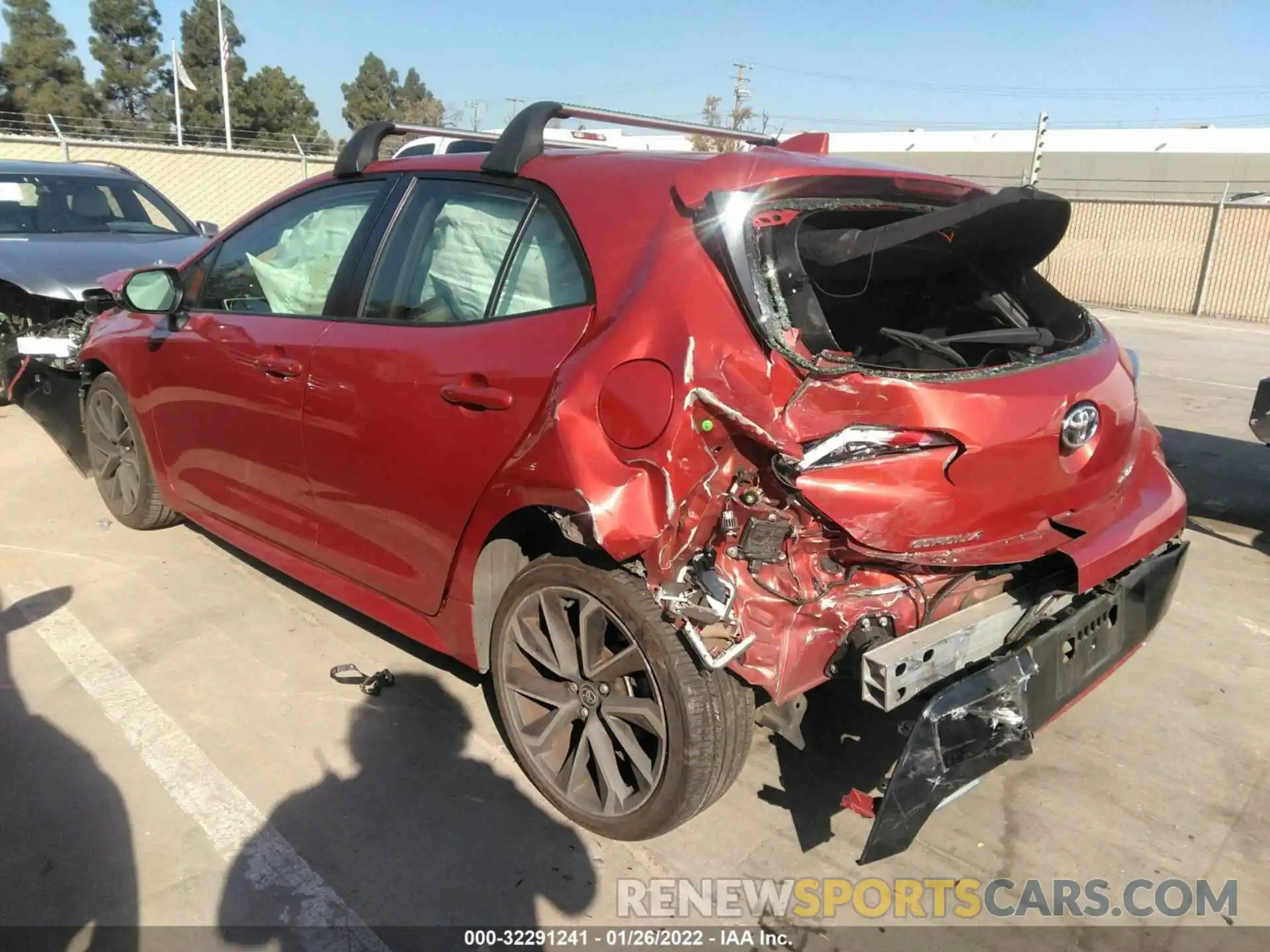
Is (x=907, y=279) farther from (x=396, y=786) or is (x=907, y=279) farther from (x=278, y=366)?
(x=396, y=786)

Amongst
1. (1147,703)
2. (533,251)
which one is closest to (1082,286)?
(1147,703)

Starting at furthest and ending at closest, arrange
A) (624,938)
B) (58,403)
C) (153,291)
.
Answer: (58,403)
(153,291)
(624,938)

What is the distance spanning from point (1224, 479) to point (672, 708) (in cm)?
564

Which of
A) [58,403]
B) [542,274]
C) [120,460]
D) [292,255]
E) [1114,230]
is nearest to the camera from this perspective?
[542,274]

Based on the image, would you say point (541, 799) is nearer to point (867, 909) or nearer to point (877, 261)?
point (867, 909)

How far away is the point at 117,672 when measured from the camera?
3570mm

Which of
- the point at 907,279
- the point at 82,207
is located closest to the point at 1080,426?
the point at 907,279

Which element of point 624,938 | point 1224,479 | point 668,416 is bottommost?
point 624,938

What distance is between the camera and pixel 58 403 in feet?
18.0

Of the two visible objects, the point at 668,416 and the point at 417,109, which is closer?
the point at 668,416

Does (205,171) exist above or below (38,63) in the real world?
below

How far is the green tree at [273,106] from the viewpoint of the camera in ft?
166

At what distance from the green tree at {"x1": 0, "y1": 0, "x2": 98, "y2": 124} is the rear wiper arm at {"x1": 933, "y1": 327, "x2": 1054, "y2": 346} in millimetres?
55416

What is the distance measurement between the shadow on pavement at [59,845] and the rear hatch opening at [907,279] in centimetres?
228
